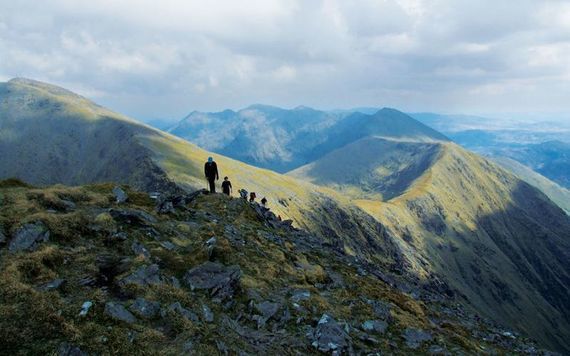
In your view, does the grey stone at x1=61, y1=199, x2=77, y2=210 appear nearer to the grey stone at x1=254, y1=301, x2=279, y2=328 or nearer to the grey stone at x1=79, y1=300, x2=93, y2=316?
the grey stone at x1=79, y1=300, x2=93, y2=316

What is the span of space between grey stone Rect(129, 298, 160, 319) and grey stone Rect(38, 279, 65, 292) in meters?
3.07

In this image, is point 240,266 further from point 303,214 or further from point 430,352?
point 303,214

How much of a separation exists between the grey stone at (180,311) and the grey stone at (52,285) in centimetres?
429

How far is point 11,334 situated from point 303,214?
165350 mm

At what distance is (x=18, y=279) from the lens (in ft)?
49.9

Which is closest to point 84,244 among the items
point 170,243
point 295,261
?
point 170,243

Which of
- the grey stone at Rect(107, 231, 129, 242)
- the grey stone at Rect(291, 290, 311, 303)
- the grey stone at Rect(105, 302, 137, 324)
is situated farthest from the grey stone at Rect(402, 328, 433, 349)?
the grey stone at Rect(107, 231, 129, 242)

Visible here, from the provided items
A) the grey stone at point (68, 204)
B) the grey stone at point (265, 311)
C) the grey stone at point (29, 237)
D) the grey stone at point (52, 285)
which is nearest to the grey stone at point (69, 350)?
the grey stone at point (52, 285)

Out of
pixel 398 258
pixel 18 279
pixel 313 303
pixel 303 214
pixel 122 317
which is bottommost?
pixel 398 258

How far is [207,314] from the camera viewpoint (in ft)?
57.3

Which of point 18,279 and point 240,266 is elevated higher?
point 18,279

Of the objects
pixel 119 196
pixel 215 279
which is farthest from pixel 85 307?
pixel 119 196

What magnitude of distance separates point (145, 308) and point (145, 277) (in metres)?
2.60

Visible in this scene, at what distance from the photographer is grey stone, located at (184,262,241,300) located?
1973cm
